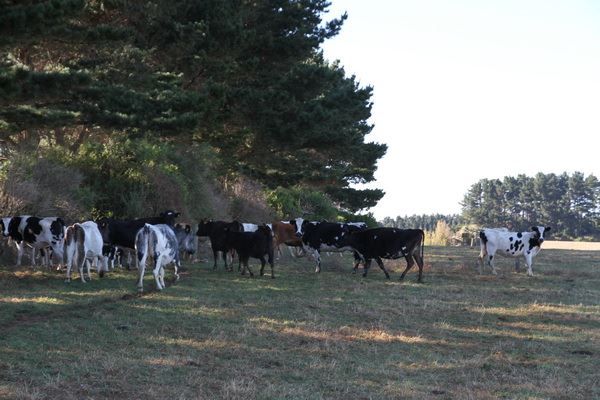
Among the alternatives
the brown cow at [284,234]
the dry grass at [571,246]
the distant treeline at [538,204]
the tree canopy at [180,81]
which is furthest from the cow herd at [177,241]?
the distant treeline at [538,204]

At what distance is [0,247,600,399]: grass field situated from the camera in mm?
6809

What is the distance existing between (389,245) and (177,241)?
19.8 feet

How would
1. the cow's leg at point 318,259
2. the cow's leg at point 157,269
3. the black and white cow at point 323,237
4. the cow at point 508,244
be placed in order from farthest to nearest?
the black and white cow at point 323,237
the cow at point 508,244
the cow's leg at point 318,259
the cow's leg at point 157,269

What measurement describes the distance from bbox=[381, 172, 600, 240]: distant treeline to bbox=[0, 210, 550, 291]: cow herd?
99136 mm

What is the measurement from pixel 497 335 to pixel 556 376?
253 cm

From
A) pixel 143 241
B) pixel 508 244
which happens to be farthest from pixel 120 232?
pixel 508 244

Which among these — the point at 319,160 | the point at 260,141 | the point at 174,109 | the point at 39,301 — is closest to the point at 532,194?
the point at 319,160

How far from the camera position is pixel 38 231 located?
647 inches

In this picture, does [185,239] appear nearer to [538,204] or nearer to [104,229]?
[104,229]

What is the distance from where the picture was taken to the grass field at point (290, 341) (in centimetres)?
681

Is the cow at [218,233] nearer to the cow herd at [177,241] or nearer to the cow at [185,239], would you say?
the cow herd at [177,241]

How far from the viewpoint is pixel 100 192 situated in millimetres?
21922

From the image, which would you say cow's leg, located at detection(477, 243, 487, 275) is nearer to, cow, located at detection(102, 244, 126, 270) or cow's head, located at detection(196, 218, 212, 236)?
cow's head, located at detection(196, 218, 212, 236)

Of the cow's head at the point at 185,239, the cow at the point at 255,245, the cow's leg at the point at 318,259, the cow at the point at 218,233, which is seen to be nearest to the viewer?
the cow at the point at 255,245
